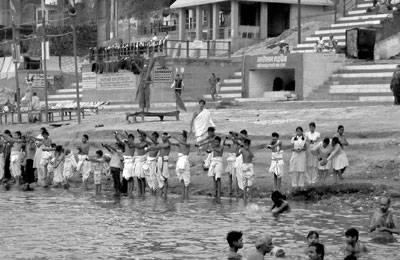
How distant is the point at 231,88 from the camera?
39688 mm

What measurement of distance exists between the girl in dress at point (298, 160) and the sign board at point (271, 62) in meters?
15.2

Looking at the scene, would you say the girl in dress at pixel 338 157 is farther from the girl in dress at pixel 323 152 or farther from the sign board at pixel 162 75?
the sign board at pixel 162 75

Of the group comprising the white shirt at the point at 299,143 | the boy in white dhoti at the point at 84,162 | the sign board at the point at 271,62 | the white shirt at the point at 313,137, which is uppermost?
the sign board at the point at 271,62

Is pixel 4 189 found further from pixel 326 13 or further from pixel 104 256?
pixel 326 13

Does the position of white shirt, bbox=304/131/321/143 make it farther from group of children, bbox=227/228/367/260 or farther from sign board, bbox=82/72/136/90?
sign board, bbox=82/72/136/90

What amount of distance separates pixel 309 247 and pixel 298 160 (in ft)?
28.3

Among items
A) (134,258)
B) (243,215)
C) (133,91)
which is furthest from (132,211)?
(133,91)

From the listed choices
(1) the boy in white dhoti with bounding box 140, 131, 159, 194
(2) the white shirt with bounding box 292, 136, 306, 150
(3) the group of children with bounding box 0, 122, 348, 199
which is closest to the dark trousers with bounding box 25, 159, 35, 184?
(3) the group of children with bounding box 0, 122, 348, 199

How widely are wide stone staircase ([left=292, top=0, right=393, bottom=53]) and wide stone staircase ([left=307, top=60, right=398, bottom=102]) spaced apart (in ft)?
11.7

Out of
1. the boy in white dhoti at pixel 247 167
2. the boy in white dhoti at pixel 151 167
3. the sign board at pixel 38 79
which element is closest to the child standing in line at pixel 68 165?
the boy in white dhoti at pixel 151 167

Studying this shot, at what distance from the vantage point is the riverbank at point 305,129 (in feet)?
71.4

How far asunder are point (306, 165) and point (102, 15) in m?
41.4

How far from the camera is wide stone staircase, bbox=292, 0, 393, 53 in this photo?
1594 inches

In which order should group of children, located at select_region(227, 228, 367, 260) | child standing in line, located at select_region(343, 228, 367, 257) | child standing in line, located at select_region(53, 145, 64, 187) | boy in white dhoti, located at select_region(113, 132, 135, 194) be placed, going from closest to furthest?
group of children, located at select_region(227, 228, 367, 260)
child standing in line, located at select_region(343, 228, 367, 257)
boy in white dhoti, located at select_region(113, 132, 135, 194)
child standing in line, located at select_region(53, 145, 64, 187)
